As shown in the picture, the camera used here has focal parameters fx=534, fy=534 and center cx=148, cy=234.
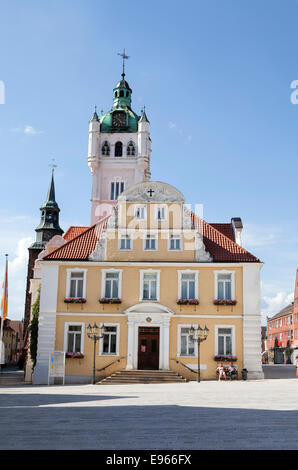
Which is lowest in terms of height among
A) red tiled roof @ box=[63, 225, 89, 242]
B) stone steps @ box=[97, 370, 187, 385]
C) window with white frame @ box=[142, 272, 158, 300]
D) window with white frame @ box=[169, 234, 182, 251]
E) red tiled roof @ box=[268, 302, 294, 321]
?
stone steps @ box=[97, 370, 187, 385]

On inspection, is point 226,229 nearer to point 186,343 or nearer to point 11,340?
point 186,343

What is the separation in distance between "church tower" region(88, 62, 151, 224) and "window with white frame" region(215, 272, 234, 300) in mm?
35958

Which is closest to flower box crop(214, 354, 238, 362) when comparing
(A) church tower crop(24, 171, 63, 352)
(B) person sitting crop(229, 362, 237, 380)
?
(B) person sitting crop(229, 362, 237, 380)

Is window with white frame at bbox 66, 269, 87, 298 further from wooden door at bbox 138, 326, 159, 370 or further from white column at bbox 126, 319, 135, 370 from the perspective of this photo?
wooden door at bbox 138, 326, 159, 370

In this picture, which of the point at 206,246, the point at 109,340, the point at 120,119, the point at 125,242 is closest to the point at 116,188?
the point at 120,119

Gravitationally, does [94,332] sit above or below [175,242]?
below

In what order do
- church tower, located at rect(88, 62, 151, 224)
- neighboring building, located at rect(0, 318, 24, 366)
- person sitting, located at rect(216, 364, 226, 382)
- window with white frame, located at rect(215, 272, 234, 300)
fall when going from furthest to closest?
neighboring building, located at rect(0, 318, 24, 366) → church tower, located at rect(88, 62, 151, 224) → window with white frame, located at rect(215, 272, 234, 300) → person sitting, located at rect(216, 364, 226, 382)

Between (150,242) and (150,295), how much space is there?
3403mm

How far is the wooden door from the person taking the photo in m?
32.3

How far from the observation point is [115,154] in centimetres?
7200

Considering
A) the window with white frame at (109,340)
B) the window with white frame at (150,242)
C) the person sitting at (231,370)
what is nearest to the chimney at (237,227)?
the window with white frame at (150,242)

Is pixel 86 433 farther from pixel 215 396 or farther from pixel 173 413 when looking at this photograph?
pixel 215 396

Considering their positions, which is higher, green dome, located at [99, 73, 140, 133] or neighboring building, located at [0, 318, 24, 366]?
green dome, located at [99, 73, 140, 133]

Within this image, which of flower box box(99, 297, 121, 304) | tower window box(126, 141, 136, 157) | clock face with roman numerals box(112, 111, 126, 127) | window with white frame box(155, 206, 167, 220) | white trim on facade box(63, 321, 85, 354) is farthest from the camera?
clock face with roman numerals box(112, 111, 126, 127)
